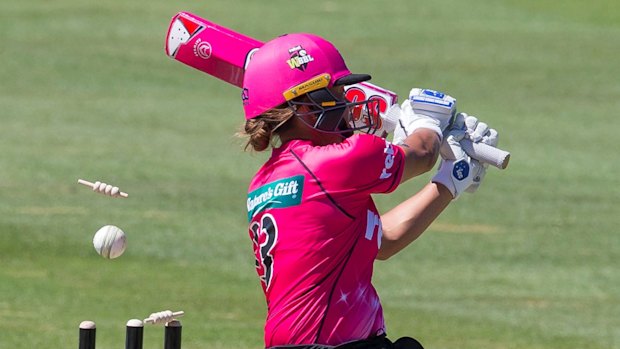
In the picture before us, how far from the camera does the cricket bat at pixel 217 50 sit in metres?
6.28

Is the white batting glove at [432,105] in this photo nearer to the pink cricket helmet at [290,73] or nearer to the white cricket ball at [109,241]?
the pink cricket helmet at [290,73]

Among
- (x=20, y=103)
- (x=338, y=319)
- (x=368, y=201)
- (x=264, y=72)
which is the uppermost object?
(x=264, y=72)

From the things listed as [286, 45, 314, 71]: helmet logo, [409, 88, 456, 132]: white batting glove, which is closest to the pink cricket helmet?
[286, 45, 314, 71]: helmet logo

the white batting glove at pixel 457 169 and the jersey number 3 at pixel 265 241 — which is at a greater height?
the white batting glove at pixel 457 169

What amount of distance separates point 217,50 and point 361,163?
1.56 metres

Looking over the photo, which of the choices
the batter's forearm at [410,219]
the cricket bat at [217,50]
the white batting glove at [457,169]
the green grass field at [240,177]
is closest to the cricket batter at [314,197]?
the white batting glove at [457,169]

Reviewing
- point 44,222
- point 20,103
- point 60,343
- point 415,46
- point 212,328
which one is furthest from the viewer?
point 415,46

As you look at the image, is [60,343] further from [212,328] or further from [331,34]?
[331,34]

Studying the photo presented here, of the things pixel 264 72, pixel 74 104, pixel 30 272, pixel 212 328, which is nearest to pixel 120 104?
pixel 74 104

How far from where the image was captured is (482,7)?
31.6m

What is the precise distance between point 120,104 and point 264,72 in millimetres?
16423

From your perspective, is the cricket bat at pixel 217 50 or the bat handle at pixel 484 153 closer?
the bat handle at pixel 484 153

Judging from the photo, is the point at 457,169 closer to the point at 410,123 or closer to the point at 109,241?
the point at 410,123

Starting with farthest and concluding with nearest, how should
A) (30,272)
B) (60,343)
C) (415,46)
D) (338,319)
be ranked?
(415,46)
(30,272)
(60,343)
(338,319)
